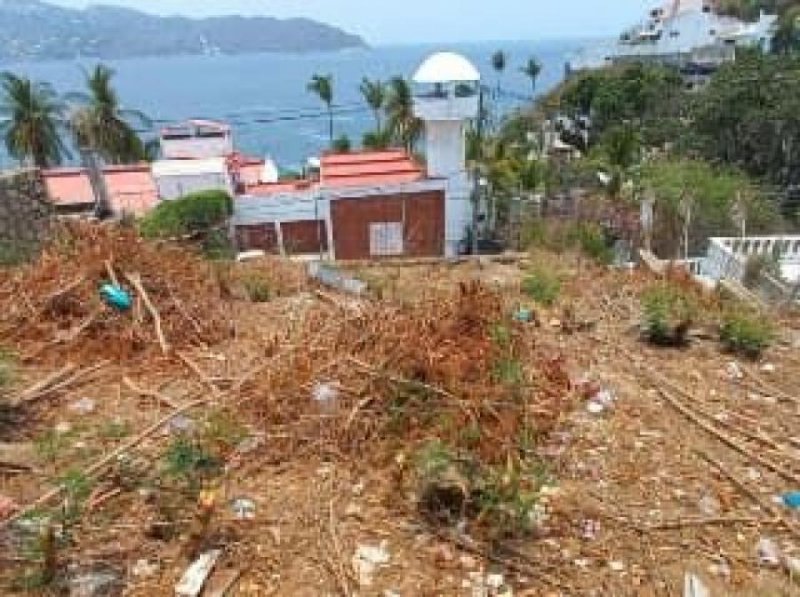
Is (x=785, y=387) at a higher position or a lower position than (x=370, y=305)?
lower

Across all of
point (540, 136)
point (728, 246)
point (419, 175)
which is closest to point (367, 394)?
point (728, 246)

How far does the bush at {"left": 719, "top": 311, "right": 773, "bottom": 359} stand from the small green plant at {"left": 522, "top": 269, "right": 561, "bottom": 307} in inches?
56.3

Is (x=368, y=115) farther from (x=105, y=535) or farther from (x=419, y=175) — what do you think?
(x=105, y=535)

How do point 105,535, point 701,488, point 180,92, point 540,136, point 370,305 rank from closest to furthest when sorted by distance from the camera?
point 105,535 → point 701,488 → point 370,305 → point 540,136 → point 180,92

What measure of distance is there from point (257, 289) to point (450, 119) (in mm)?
11462

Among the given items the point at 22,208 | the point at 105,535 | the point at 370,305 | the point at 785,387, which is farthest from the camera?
the point at 22,208

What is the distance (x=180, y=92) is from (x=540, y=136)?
353ft

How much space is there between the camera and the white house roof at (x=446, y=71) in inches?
655

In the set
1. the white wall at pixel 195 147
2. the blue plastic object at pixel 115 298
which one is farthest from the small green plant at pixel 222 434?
the white wall at pixel 195 147

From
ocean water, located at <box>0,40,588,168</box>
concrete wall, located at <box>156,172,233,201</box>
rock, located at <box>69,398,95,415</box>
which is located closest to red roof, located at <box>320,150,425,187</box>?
concrete wall, located at <box>156,172,233,201</box>

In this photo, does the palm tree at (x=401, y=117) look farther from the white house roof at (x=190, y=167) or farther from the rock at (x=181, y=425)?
the rock at (x=181, y=425)

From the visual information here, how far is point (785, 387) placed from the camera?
16.1 ft

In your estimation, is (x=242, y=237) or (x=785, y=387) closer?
(x=785, y=387)

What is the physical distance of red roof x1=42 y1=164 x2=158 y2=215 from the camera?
21.2m
